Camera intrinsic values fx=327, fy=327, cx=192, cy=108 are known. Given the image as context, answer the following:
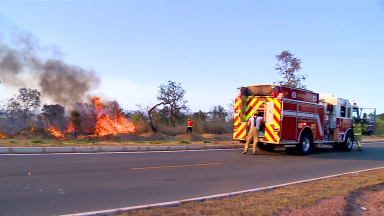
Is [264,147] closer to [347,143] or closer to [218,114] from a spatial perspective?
[347,143]

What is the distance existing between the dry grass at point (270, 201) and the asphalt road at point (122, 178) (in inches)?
29.2

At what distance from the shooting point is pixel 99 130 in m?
22.1

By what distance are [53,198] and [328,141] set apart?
1428cm

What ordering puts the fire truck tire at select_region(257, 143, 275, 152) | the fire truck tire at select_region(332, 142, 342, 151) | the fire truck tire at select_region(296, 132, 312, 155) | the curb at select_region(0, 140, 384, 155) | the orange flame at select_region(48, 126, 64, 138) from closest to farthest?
the curb at select_region(0, 140, 384, 155) → the fire truck tire at select_region(296, 132, 312, 155) → the fire truck tire at select_region(257, 143, 275, 152) → the fire truck tire at select_region(332, 142, 342, 151) → the orange flame at select_region(48, 126, 64, 138)

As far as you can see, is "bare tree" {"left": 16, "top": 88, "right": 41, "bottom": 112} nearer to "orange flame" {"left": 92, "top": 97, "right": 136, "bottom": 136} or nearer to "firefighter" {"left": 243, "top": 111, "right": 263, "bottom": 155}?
"orange flame" {"left": 92, "top": 97, "right": 136, "bottom": 136}

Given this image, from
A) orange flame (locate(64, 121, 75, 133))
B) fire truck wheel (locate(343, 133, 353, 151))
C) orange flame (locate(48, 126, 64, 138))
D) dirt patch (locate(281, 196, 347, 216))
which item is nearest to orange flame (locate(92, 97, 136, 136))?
orange flame (locate(64, 121, 75, 133))

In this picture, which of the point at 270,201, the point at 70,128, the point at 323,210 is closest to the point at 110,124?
the point at 70,128

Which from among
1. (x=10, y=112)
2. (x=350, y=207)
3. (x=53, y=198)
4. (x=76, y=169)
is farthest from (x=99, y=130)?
(x=350, y=207)

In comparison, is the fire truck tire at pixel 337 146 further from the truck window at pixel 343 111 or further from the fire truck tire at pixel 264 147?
the fire truck tire at pixel 264 147

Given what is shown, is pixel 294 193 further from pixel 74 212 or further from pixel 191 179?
pixel 74 212

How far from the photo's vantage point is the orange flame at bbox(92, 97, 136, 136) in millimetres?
22078

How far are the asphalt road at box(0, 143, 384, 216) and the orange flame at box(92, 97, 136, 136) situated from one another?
1040cm

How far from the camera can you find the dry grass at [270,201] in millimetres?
5175

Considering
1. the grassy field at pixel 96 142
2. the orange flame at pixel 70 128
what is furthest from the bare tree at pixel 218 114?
the orange flame at pixel 70 128
